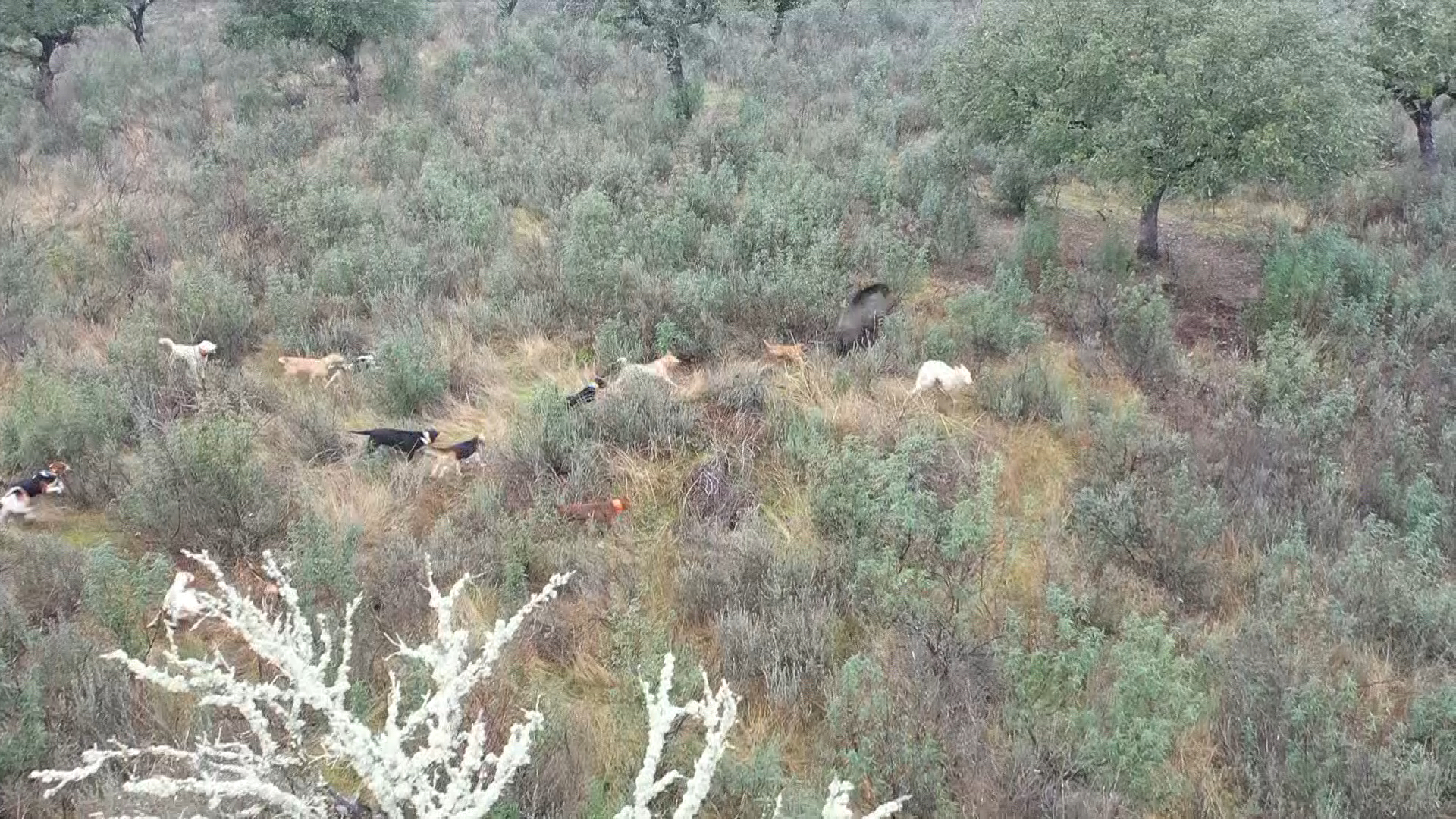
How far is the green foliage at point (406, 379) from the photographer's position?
245 inches

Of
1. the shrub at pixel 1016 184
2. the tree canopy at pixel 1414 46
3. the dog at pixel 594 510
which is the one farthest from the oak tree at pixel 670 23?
the dog at pixel 594 510

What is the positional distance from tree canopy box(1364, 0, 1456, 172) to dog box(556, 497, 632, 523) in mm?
9184

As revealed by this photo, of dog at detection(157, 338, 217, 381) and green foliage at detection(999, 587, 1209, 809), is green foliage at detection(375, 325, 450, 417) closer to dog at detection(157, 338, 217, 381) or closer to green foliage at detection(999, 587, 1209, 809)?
dog at detection(157, 338, 217, 381)

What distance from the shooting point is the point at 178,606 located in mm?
3912

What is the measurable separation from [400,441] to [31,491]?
72.9 inches

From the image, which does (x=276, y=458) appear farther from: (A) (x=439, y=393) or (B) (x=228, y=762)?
(B) (x=228, y=762)

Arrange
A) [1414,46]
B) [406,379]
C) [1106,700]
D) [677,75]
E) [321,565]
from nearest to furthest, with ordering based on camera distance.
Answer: [1106,700]
[321,565]
[406,379]
[1414,46]
[677,75]

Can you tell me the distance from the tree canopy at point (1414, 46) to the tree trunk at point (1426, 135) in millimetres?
253

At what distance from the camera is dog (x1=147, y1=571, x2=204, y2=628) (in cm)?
387

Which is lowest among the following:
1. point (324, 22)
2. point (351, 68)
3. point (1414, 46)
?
point (351, 68)

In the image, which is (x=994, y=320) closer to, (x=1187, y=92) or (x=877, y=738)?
(x=1187, y=92)

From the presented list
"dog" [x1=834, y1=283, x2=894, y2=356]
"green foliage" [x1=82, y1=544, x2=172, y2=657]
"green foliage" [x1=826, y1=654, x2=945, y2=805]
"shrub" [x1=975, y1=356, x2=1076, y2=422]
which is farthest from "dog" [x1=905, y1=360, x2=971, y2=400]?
"green foliage" [x1=82, y1=544, x2=172, y2=657]

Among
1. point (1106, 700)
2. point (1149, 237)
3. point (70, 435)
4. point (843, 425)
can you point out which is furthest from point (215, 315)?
point (1149, 237)

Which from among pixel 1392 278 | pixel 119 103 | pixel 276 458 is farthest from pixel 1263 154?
pixel 119 103
